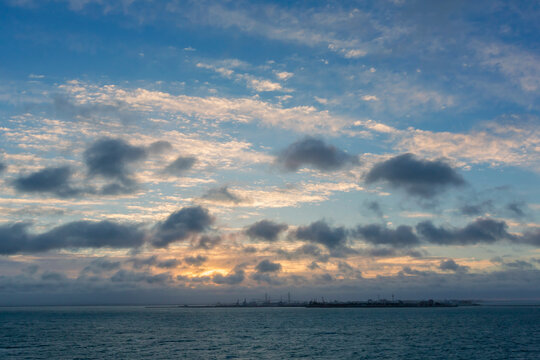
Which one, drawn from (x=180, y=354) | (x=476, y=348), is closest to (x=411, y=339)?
(x=476, y=348)

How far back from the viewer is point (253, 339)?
4872 inches

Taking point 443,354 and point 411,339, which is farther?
point 411,339

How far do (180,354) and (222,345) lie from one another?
59.1 ft

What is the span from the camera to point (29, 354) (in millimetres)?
91812

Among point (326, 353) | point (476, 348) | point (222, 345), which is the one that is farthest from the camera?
point (222, 345)

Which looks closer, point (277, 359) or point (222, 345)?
point (277, 359)

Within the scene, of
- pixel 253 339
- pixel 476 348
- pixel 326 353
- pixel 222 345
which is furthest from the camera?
pixel 253 339

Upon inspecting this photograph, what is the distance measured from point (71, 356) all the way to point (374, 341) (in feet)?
247

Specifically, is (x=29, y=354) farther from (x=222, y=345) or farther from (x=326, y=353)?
(x=326, y=353)

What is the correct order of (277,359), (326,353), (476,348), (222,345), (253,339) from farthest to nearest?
1. (253,339)
2. (222,345)
3. (476,348)
4. (326,353)
5. (277,359)

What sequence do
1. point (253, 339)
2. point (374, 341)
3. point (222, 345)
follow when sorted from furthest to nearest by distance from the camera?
point (253, 339) → point (374, 341) → point (222, 345)

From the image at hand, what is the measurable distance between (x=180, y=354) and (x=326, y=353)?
31.8 meters

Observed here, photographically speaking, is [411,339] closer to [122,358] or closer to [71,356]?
[122,358]

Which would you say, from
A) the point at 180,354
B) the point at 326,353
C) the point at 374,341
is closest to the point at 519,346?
the point at 374,341
